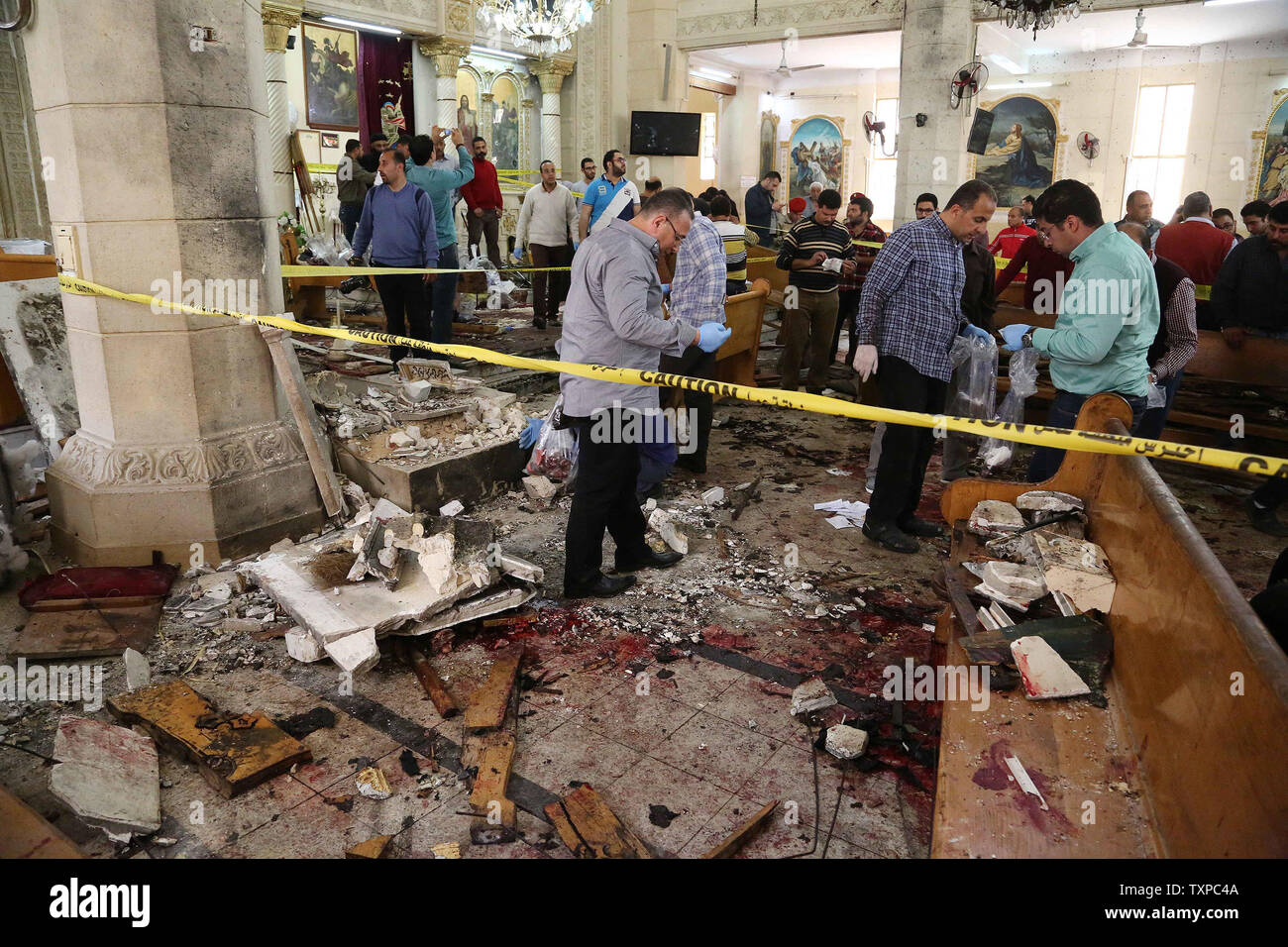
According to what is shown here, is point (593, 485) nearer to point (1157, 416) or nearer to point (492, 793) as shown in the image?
point (492, 793)

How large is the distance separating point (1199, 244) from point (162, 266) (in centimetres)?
851

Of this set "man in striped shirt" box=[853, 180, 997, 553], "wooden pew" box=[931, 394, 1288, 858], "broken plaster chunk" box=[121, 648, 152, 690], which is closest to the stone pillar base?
"broken plaster chunk" box=[121, 648, 152, 690]

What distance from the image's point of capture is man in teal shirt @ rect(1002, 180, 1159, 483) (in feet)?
12.7

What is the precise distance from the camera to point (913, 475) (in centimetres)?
506

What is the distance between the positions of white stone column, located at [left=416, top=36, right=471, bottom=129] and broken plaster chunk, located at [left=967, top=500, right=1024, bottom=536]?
A: 13.6 m

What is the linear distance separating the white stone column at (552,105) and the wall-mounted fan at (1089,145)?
1169 cm

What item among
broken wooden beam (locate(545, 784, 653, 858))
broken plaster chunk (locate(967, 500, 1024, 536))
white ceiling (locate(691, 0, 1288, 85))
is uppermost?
white ceiling (locate(691, 0, 1288, 85))

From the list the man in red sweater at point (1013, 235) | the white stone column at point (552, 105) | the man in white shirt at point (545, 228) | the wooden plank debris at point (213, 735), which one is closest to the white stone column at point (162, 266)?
the wooden plank debris at point (213, 735)

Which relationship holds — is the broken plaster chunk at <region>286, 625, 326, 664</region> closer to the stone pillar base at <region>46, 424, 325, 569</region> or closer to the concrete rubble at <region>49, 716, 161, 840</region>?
the concrete rubble at <region>49, 716, 161, 840</region>

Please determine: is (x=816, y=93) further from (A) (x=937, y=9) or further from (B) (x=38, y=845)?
(B) (x=38, y=845)

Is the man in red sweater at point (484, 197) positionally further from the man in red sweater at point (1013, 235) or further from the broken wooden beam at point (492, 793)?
the broken wooden beam at point (492, 793)

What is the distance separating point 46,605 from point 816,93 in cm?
2381

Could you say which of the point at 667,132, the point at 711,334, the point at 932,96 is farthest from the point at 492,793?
the point at 667,132

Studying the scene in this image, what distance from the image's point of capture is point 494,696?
11.0 feet
